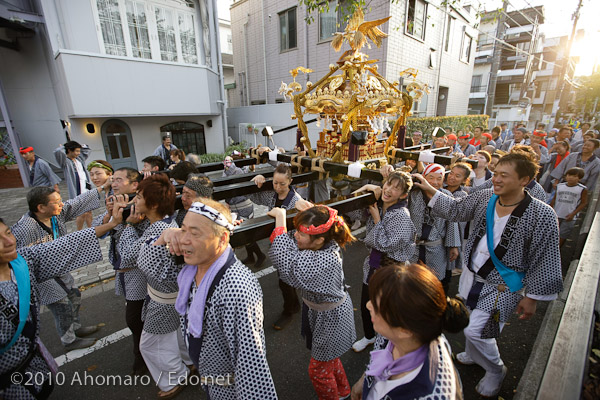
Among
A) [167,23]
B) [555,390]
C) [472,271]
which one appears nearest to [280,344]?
[472,271]

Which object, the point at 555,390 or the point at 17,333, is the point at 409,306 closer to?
the point at 555,390

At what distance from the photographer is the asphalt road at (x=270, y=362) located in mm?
2650

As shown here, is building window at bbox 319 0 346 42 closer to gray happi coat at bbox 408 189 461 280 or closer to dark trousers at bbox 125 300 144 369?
gray happi coat at bbox 408 189 461 280

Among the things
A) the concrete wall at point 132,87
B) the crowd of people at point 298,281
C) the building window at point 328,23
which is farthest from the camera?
the building window at point 328,23

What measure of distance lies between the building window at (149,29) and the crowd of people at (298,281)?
8.65 m

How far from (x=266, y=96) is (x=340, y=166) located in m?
14.3

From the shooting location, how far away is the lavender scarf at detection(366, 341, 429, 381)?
122cm

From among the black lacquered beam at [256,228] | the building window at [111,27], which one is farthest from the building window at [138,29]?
the black lacquered beam at [256,228]

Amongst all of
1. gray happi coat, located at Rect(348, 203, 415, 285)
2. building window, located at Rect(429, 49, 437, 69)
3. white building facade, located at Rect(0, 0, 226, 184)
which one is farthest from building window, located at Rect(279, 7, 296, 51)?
gray happi coat, located at Rect(348, 203, 415, 285)

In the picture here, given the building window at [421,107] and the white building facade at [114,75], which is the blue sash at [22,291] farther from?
the building window at [421,107]

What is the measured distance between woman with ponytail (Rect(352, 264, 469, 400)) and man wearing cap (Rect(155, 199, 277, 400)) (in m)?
0.71

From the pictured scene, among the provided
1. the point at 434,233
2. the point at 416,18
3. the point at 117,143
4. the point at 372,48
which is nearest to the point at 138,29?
the point at 117,143

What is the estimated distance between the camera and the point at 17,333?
175 cm

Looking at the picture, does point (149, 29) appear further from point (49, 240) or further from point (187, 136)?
point (49, 240)
